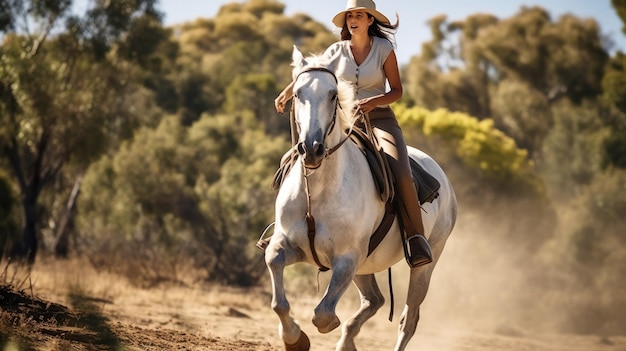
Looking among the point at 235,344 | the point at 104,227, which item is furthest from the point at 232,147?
the point at 235,344

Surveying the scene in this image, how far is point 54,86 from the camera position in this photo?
1052 inches

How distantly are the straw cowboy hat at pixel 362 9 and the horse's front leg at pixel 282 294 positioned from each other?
224cm

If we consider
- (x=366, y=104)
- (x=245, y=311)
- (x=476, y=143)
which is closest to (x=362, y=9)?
(x=366, y=104)

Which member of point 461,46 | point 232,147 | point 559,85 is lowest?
point 232,147

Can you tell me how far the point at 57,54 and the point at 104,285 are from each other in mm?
12050

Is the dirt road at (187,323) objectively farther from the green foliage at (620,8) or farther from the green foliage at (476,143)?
the green foliage at (620,8)

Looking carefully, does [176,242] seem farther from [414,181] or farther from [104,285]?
[414,181]

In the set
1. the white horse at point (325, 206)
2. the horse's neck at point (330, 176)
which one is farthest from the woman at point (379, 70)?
the horse's neck at point (330, 176)

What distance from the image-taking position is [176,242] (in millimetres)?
34062

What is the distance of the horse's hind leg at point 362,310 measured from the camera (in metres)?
8.66

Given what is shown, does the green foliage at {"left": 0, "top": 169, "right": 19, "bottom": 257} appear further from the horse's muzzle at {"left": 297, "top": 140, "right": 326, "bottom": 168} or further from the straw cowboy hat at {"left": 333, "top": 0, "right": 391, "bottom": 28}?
the horse's muzzle at {"left": 297, "top": 140, "right": 326, "bottom": 168}

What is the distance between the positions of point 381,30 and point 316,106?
192 centimetres

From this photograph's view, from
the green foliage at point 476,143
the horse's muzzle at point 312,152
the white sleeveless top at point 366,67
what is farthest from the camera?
the green foliage at point 476,143

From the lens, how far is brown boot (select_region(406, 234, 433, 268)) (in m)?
8.44
